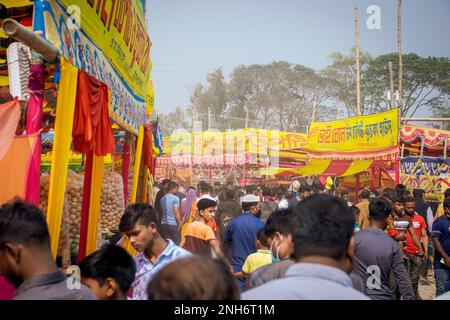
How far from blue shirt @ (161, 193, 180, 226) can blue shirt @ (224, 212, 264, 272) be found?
3610mm

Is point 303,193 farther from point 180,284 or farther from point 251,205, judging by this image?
point 180,284

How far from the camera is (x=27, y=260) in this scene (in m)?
2.12

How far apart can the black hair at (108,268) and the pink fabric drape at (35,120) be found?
72 cm

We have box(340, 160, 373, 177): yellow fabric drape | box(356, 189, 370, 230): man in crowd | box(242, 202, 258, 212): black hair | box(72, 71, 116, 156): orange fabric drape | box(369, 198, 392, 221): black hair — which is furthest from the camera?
box(340, 160, 373, 177): yellow fabric drape

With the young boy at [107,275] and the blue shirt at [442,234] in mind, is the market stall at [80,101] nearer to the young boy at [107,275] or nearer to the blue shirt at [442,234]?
the young boy at [107,275]

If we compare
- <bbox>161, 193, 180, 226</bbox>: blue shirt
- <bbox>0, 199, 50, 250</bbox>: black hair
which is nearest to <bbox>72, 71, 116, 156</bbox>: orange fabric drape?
<bbox>0, 199, 50, 250</bbox>: black hair

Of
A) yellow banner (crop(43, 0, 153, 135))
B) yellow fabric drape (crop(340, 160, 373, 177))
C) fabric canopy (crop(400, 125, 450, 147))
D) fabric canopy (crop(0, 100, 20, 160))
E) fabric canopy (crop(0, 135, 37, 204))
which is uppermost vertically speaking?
fabric canopy (crop(400, 125, 450, 147))

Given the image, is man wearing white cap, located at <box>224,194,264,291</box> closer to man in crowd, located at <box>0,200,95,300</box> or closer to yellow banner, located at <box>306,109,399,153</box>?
man in crowd, located at <box>0,200,95,300</box>

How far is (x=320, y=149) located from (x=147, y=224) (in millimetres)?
16875

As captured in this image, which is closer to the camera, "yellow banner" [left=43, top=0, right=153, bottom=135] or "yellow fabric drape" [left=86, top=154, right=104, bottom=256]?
"yellow banner" [left=43, top=0, right=153, bottom=135]

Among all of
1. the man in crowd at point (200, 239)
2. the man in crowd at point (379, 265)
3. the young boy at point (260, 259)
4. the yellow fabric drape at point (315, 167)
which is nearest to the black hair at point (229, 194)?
the man in crowd at point (200, 239)

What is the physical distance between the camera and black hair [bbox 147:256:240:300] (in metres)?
1.52
